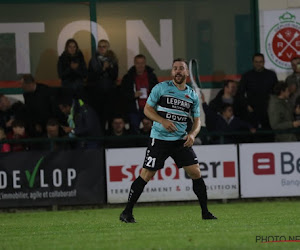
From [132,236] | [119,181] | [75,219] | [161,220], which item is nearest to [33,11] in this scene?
[119,181]

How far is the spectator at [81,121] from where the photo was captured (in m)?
18.7

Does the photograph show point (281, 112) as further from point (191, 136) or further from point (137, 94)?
point (191, 136)

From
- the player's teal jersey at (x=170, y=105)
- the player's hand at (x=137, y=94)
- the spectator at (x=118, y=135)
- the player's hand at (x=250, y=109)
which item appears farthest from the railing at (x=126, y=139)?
the player's teal jersey at (x=170, y=105)

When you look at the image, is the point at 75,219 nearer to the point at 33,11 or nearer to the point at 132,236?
the point at 132,236

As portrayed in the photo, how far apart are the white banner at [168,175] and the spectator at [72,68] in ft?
5.32

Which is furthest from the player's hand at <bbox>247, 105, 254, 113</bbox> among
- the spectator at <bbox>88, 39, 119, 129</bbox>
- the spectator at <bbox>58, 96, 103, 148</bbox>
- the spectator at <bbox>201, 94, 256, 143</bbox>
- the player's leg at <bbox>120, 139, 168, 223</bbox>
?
the player's leg at <bbox>120, 139, 168, 223</bbox>

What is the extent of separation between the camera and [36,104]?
1916 cm

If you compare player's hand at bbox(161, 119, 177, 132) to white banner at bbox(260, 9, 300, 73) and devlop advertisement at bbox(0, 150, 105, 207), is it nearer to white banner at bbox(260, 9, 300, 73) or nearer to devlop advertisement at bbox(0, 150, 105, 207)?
devlop advertisement at bbox(0, 150, 105, 207)

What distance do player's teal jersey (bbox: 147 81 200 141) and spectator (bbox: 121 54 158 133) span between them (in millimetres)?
5888

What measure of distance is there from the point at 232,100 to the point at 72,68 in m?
3.05

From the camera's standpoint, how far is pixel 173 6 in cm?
2092

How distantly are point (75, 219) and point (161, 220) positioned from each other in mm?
1842

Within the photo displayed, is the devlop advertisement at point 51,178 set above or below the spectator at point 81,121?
below

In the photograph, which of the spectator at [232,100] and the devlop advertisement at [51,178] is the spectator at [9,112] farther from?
the spectator at [232,100]
